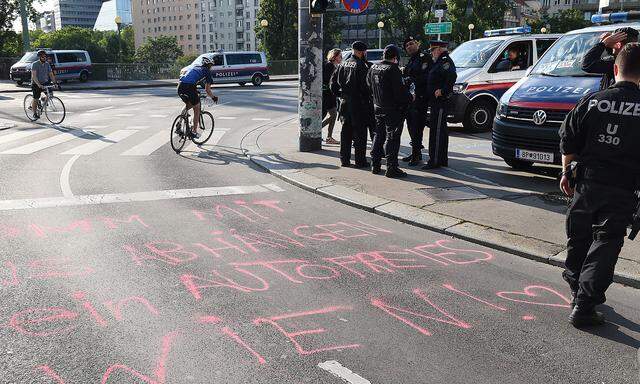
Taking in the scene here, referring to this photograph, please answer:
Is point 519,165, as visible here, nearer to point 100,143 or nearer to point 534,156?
point 534,156

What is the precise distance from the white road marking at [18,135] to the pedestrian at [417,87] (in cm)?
882

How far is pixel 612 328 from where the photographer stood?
388 centimetres

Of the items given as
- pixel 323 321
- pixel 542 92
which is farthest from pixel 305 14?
pixel 323 321

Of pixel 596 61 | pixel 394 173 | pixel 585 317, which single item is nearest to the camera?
pixel 585 317

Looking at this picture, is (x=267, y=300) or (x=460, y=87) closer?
(x=267, y=300)

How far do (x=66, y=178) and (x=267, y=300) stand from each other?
5.63 m

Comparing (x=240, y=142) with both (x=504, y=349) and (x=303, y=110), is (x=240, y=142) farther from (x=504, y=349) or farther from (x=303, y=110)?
(x=504, y=349)

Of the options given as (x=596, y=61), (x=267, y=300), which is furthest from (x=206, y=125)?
(x=267, y=300)

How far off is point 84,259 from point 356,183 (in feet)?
13.4

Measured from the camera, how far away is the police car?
1305 cm

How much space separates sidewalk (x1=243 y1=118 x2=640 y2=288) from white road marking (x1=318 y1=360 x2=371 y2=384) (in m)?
2.66

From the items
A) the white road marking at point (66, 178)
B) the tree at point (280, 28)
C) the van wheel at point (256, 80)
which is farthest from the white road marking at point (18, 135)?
the tree at point (280, 28)

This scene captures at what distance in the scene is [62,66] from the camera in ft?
117

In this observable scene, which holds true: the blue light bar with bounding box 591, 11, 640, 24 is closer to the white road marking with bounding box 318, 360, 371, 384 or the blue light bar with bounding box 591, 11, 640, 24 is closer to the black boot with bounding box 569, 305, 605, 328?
the black boot with bounding box 569, 305, 605, 328
